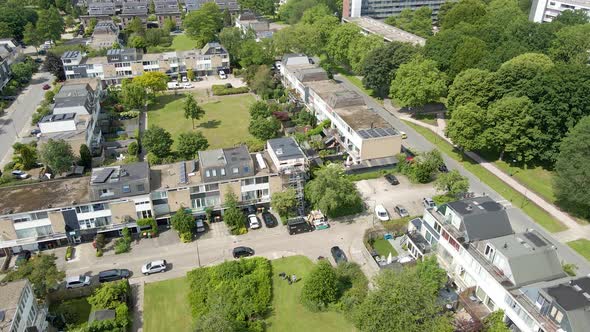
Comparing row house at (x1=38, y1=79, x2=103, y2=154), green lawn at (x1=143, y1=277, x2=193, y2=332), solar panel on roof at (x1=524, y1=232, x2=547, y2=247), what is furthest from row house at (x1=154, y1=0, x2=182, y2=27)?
solar panel on roof at (x1=524, y1=232, x2=547, y2=247)

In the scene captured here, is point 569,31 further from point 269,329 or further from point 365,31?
point 269,329

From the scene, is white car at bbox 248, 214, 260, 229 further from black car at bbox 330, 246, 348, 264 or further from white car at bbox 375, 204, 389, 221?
white car at bbox 375, 204, 389, 221

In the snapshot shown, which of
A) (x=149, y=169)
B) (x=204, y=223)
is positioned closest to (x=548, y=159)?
(x=204, y=223)

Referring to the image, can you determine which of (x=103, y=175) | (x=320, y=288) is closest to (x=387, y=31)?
(x=103, y=175)

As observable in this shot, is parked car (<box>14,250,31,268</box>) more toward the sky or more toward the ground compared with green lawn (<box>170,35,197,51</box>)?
more toward the ground

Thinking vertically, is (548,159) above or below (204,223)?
above

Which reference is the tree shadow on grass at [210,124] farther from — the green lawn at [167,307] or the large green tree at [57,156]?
the green lawn at [167,307]

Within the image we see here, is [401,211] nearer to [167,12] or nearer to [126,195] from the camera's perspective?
[126,195]

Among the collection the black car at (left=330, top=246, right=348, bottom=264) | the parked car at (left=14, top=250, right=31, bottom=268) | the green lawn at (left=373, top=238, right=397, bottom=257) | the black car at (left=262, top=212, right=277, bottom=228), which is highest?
the black car at (left=262, top=212, right=277, bottom=228)
